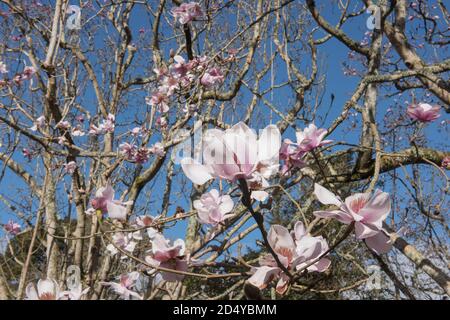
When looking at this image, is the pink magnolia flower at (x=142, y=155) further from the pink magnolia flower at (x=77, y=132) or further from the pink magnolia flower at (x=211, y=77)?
the pink magnolia flower at (x=77, y=132)

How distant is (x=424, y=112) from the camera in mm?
1331

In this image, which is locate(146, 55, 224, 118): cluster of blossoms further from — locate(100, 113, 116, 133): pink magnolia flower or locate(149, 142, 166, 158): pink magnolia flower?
locate(100, 113, 116, 133): pink magnolia flower

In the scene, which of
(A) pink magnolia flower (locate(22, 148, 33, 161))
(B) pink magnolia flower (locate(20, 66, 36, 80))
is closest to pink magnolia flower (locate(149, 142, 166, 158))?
(B) pink magnolia flower (locate(20, 66, 36, 80))

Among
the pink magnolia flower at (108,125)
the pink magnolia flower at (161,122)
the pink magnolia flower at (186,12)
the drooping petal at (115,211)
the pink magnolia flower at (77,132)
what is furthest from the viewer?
the pink magnolia flower at (77,132)

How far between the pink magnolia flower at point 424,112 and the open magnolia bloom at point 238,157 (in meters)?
0.85

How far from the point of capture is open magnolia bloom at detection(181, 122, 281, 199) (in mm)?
594

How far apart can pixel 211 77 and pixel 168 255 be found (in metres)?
1.89

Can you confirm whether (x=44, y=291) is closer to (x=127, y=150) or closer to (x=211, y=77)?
(x=127, y=150)

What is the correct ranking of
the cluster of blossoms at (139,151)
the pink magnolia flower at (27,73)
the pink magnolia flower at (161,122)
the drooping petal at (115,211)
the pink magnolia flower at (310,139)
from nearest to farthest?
the pink magnolia flower at (310,139)
the drooping petal at (115,211)
the cluster of blossoms at (139,151)
the pink magnolia flower at (161,122)
the pink magnolia flower at (27,73)

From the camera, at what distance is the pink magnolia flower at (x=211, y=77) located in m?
2.51

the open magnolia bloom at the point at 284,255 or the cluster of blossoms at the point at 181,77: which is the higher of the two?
the cluster of blossoms at the point at 181,77

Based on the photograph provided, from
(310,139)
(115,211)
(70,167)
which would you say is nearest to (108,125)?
(70,167)

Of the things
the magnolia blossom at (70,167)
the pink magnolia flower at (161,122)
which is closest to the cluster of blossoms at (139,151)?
the pink magnolia flower at (161,122)

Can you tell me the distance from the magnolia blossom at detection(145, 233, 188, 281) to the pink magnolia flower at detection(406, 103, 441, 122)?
942 millimetres
